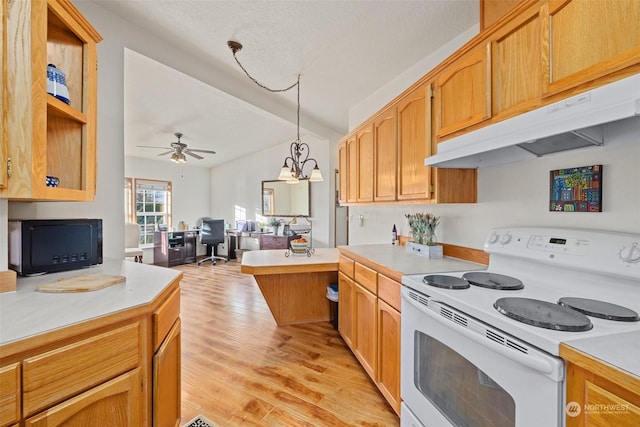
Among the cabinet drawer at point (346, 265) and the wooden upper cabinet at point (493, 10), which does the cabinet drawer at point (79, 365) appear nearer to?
the cabinet drawer at point (346, 265)

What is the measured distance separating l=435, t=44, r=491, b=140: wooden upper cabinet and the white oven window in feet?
3.68

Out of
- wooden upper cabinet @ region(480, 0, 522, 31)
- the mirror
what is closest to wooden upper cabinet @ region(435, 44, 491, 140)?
wooden upper cabinet @ region(480, 0, 522, 31)

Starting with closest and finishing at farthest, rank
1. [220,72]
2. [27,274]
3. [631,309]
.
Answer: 1. [631,309]
2. [27,274]
3. [220,72]

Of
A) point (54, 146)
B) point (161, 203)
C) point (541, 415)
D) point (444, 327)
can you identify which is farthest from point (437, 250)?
point (161, 203)

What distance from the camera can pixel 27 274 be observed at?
4.28 feet

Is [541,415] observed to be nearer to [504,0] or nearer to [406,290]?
[406,290]

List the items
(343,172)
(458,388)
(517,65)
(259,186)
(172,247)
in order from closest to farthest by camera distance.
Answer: (458,388) < (517,65) < (343,172) < (172,247) < (259,186)

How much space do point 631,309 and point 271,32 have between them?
258cm

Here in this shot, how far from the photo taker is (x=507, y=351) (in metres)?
0.82

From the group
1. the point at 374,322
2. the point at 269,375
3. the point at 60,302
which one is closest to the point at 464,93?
the point at 374,322

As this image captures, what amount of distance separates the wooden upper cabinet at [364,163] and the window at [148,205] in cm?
533

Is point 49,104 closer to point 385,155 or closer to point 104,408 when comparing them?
point 104,408

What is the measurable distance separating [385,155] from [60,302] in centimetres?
214

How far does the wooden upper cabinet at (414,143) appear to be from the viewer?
1731mm
